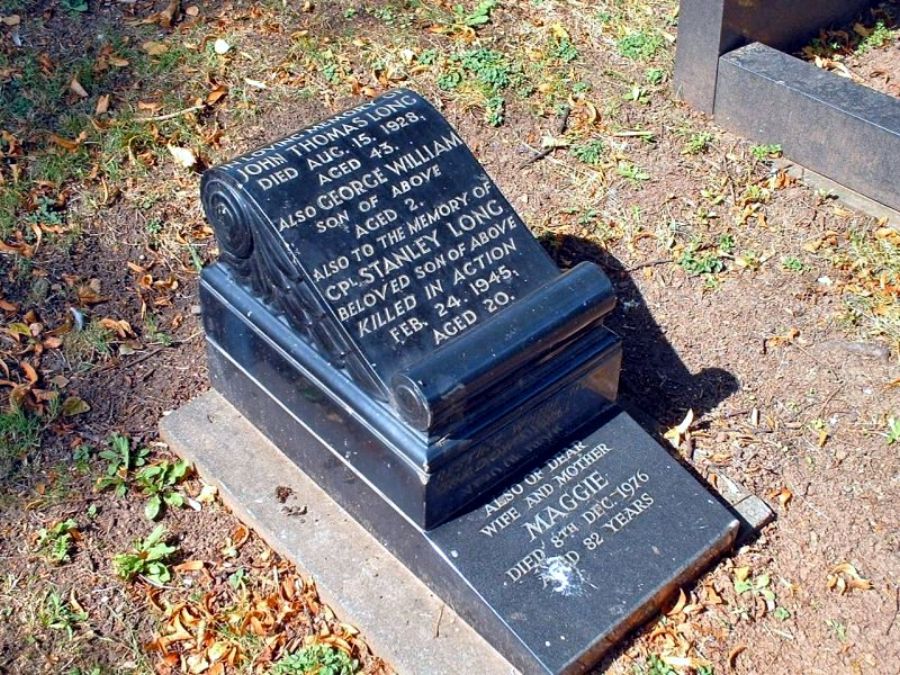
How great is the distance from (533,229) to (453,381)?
199 centimetres

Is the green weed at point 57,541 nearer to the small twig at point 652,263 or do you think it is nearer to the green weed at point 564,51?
the small twig at point 652,263

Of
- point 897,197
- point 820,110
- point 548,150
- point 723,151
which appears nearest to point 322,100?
point 548,150

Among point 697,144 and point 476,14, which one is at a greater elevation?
point 476,14

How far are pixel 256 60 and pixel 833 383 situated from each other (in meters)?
3.18

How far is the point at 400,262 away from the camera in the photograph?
3465 mm

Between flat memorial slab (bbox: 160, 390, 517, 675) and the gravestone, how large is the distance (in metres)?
0.07

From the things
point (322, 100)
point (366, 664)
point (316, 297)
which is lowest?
point (366, 664)

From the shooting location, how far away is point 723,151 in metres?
5.48

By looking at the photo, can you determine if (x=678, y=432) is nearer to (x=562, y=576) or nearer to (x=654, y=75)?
(x=562, y=576)

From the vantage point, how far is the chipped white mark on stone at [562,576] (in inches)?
131

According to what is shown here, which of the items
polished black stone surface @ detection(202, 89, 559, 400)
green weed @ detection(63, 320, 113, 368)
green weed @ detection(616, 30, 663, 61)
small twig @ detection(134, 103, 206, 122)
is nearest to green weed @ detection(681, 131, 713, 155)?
green weed @ detection(616, 30, 663, 61)

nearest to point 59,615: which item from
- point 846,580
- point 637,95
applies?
point 846,580

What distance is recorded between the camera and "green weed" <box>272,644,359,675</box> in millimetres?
3387

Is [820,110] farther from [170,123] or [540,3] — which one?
[170,123]
